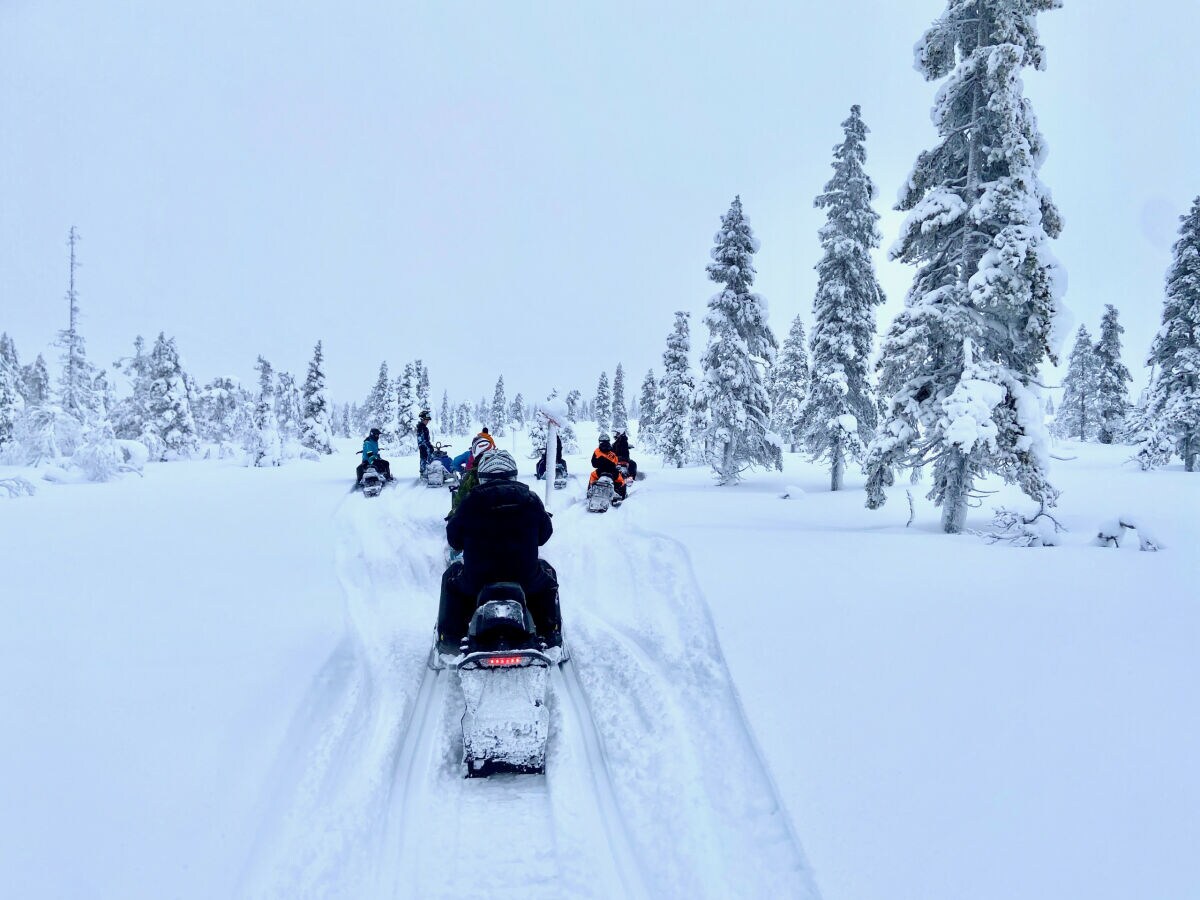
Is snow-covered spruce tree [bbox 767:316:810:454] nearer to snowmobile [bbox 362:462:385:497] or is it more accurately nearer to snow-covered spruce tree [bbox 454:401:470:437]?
snowmobile [bbox 362:462:385:497]

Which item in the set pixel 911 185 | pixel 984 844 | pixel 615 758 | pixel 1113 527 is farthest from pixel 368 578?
pixel 911 185

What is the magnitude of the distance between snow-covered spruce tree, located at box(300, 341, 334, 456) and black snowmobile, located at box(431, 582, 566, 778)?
46.2 meters

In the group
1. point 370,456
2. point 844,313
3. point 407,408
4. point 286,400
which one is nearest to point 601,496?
Result: point 370,456

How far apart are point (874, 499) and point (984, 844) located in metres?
9.96

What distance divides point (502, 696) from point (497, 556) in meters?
1.10

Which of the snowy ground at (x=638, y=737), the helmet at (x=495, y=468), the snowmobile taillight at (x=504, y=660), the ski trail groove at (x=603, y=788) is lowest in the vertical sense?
the ski trail groove at (x=603, y=788)

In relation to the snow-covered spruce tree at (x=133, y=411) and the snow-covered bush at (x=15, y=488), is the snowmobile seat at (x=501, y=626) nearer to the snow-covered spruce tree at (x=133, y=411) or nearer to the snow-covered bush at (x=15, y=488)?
the snow-covered bush at (x=15, y=488)

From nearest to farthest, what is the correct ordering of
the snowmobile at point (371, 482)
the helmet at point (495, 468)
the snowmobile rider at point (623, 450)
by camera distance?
the helmet at point (495, 468) → the snowmobile at point (371, 482) → the snowmobile rider at point (623, 450)

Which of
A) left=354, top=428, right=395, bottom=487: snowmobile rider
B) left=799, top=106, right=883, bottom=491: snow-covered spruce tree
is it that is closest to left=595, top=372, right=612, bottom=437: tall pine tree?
left=799, top=106, right=883, bottom=491: snow-covered spruce tree

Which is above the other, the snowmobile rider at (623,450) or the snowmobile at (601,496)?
A: the snowmobile rider at (623,450)

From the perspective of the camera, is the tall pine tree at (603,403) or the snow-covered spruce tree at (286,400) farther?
the tall pine tree at (603,403)

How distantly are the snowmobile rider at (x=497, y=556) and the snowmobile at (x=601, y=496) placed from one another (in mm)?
7515

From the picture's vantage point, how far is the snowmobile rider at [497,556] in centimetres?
466

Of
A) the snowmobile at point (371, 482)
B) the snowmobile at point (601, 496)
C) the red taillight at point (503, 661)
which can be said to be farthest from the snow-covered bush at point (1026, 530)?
the snowmobile at point (371, 482)
